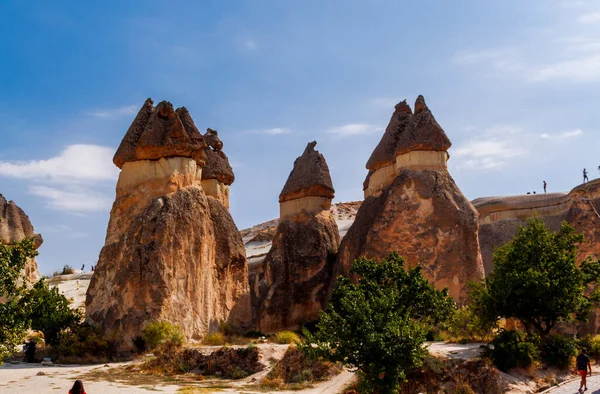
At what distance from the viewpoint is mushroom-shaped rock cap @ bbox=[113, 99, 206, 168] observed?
23500mm

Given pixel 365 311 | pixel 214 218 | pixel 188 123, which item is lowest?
pixel 365 311

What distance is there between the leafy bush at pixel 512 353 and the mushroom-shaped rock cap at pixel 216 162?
16.1m

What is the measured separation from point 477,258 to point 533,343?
298 inches

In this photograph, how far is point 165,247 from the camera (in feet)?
71.3

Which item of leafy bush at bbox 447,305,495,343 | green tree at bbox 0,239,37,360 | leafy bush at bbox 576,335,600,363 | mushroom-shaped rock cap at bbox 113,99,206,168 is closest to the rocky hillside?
mushroom-shaped rock cap at bbox 113,99,206,168

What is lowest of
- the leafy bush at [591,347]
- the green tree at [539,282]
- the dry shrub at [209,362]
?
the leafy bush at [591,347]

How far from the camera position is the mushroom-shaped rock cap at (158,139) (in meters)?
23.5

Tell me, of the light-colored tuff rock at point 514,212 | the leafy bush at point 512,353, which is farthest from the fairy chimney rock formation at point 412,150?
the leafy bush at point 512,353

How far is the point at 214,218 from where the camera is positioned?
2602 cm

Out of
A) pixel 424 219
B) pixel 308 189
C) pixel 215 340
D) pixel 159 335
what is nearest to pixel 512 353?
pixel 424 219

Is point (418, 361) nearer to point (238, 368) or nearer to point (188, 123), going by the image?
point (238, 368)

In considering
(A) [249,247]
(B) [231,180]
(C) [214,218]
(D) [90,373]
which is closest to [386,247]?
(C) [214,218]

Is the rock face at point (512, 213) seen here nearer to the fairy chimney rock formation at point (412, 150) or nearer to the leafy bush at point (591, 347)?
the fairy chimney rock formation at point (412, 150)

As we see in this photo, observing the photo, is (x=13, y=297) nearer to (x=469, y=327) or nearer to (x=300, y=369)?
(x=300, y=369)
